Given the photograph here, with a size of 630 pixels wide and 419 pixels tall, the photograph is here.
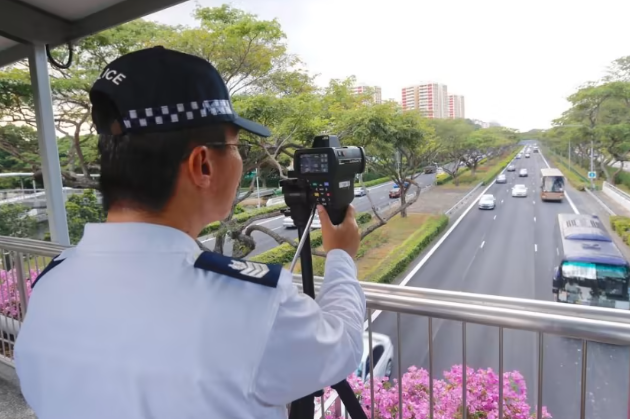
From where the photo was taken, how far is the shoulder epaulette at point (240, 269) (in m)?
0.67

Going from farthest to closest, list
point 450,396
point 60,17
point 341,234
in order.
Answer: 1. point 60,17
2. point 450,396
3. point 341,234

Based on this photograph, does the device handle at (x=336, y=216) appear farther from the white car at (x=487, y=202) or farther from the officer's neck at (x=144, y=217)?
the white car at (x=487, y=202)

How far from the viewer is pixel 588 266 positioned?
157 centimetres

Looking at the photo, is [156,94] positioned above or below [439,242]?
above

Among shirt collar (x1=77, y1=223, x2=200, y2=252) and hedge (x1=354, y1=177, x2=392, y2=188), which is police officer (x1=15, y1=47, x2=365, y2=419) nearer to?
shirt collar (x1=77, y1=223, x2=200, y2=252)

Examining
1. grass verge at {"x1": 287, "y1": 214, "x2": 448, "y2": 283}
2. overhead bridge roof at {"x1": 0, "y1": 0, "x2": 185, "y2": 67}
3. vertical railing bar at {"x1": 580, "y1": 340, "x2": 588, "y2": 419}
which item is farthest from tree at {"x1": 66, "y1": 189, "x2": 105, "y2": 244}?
vertical railing bar at {"x1": 580, "y1": 340, "x2": 588, "y2": 419}

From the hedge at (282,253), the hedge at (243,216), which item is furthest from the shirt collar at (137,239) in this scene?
the hedge at (243,216)

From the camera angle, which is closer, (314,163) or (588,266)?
(314,163)

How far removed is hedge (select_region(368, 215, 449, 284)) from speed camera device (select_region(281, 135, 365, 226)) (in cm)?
83

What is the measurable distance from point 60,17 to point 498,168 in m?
2.51

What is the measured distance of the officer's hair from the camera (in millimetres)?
716

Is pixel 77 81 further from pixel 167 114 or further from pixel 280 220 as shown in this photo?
pixel 167 114

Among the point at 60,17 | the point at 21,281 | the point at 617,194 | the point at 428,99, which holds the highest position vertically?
the point at 60,17

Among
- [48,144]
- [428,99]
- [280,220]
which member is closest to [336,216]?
[280,220]
